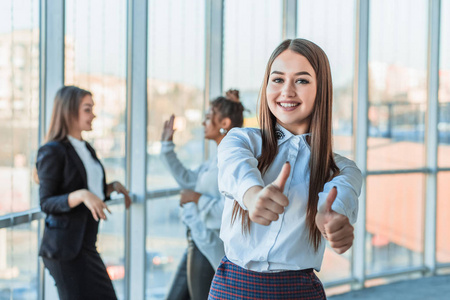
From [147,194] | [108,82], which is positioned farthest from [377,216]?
[108,82]

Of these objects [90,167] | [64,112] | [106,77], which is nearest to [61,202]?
[90,167]

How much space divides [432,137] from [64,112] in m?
4.17

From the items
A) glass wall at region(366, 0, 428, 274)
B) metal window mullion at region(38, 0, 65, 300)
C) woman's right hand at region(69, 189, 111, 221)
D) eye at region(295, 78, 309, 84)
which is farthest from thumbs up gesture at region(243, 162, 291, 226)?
glass wall at region(366, 0, 428, 274)

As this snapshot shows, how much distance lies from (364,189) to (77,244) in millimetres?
3374

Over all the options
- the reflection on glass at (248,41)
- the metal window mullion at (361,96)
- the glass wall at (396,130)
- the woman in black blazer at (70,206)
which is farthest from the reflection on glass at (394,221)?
the woman in black blazer at (70,206)

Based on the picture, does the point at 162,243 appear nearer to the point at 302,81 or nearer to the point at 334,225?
the point at 302,81

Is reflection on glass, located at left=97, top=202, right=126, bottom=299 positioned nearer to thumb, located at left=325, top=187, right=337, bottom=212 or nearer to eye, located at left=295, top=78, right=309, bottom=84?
eye, located at left=295, top=78, right=309, bottom=84

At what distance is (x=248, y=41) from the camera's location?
4266mm

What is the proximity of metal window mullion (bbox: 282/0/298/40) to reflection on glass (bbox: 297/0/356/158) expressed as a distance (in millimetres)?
149

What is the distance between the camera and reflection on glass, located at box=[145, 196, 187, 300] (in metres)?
3.63

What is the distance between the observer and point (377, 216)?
520 centimetres

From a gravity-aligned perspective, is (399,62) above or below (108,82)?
above

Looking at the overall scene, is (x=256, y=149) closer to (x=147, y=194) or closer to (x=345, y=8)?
(x=147, y=194)

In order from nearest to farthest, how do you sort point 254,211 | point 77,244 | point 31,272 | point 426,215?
point 254,211
point 77,244
point 31,272
point 426,215
